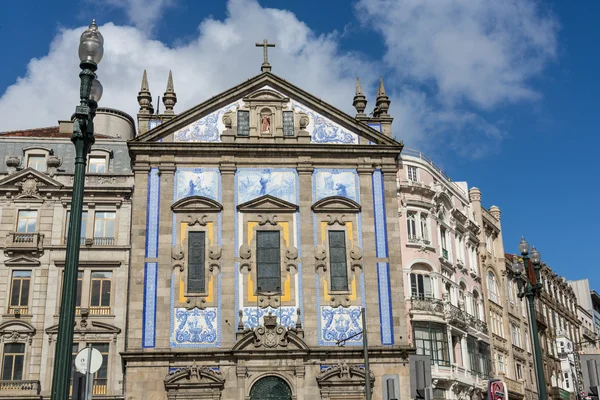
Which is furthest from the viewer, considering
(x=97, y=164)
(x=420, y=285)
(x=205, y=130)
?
(x=97, y=164)

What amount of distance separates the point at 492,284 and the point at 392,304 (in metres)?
18.4

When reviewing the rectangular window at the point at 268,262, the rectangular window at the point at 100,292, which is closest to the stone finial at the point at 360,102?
the rectangular window at the point at 268,262

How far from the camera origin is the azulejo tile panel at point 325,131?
38250mm

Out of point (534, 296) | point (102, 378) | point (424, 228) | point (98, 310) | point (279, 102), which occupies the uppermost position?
point (279, 102)

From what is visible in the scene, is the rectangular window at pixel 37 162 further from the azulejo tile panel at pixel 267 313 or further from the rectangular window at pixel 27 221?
the azulejo tile panel at pixel 267 313

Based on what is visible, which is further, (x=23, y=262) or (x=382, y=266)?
(x=23, y=262)

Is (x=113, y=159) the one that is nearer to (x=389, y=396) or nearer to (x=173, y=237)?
(x=173, y=237)

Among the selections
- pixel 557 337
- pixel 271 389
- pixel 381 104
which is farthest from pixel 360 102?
pixel 557 337

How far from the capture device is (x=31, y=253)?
1479 inches

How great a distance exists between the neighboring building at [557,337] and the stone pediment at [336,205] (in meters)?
28.2

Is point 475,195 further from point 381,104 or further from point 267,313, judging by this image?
point 267,313

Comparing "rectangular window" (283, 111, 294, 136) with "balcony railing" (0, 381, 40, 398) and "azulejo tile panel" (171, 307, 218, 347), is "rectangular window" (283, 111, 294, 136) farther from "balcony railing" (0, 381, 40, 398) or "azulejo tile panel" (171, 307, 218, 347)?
"balcony railing" (0, 381, 40, 398)

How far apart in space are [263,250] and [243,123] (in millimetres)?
6466

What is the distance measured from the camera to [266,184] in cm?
3697
